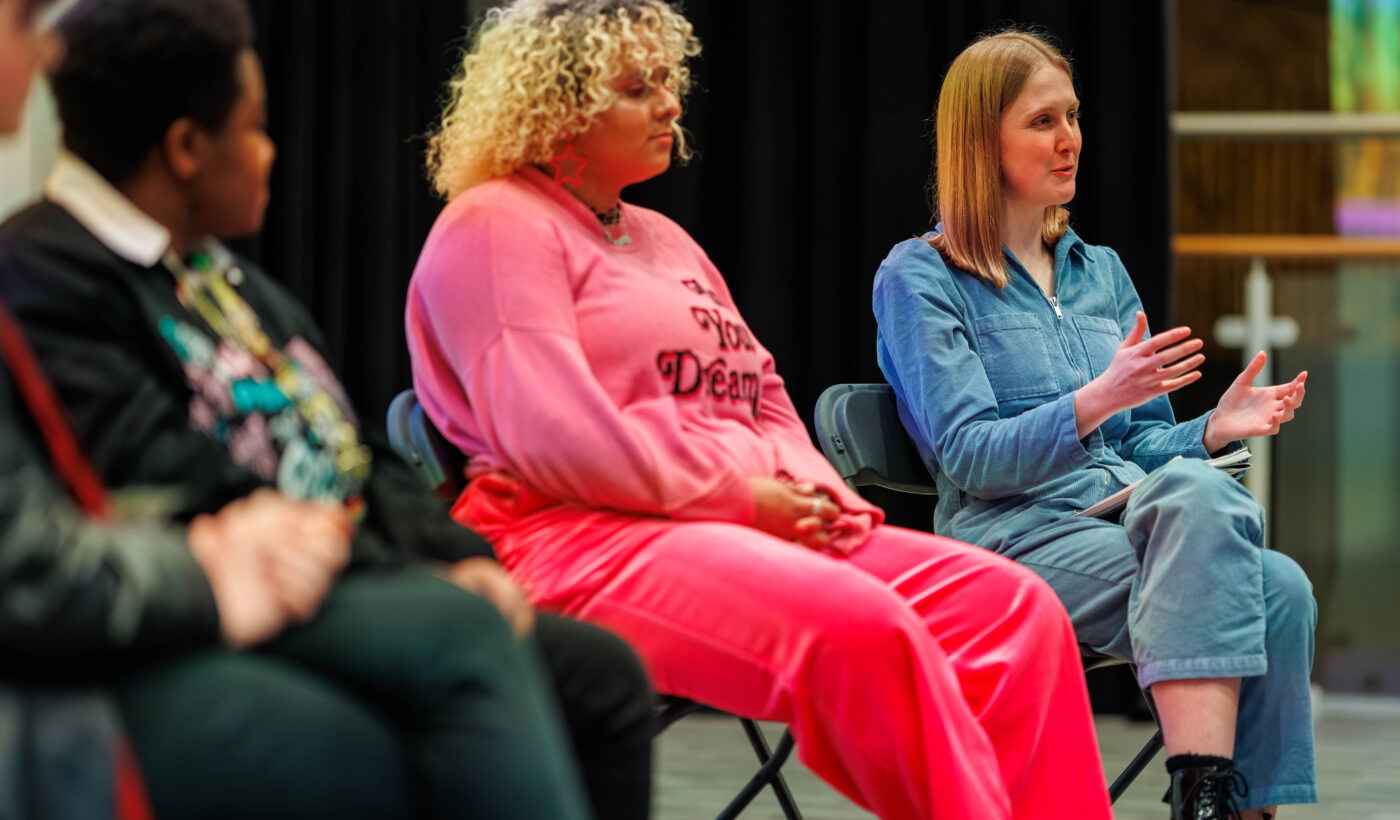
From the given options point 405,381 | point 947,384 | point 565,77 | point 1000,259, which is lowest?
point 405,381

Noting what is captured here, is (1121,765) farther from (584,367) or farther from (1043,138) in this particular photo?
(584,367)

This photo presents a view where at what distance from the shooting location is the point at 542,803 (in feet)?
3.19

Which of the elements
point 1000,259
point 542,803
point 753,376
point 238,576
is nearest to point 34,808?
point 238,576

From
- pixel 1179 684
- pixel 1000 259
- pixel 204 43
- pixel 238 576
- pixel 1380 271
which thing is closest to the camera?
pixel 238 576

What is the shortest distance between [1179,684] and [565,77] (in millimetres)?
1093

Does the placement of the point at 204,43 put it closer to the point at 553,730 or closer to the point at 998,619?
the point at 553,730

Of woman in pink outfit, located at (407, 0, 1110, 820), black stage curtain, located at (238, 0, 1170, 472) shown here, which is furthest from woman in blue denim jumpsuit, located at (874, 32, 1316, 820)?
black stage curtain, located at (238, 0, 1170, 472)

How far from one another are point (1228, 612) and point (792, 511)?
0.57 meters

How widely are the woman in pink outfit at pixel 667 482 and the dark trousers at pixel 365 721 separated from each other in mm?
546

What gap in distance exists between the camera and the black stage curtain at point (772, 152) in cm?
396

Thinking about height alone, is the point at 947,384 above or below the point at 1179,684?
above

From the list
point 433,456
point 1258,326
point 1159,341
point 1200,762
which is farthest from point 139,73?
point 1258,326

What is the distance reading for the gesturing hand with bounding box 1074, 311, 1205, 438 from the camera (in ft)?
6.25

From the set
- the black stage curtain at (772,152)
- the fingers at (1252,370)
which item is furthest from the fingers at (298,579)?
the black stage curtain at (772,152)
